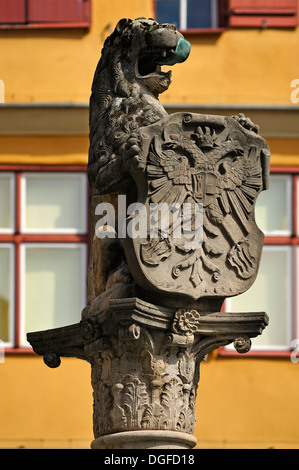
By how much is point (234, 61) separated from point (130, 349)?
12518 millimetres

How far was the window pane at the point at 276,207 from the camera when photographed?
2545 centimetres

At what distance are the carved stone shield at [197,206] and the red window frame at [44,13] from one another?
11.7 meters

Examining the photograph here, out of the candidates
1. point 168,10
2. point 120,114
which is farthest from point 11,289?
point 120,114

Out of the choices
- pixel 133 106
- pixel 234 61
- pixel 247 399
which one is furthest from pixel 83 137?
pixel 133 106

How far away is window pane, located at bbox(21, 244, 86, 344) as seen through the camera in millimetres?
25156

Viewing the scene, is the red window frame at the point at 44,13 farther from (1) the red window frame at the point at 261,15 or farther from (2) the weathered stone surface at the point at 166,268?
(2) the weathered stone surface at the point at 166,268

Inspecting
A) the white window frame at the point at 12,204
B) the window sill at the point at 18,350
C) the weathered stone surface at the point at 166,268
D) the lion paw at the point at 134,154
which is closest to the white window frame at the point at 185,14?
the white window frame at the point at 12,204

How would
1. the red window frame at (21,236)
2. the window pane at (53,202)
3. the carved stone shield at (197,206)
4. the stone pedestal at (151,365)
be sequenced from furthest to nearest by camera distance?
the window pane at (53,202), the red window frame at (21,236), the carved stone shield at (197,206), the stone pedestal at (151,365)

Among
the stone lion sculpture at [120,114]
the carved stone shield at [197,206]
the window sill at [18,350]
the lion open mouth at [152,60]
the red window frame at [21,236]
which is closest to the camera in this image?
the carved stone shield at [197,206]

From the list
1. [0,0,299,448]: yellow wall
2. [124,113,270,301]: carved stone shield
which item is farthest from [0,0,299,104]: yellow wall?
[124,113,270,301]: carved stone shield

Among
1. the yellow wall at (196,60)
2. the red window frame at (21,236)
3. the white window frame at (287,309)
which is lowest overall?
the white window frame at (287,309)

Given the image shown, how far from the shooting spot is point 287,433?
2425cm

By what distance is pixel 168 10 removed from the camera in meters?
26.1
